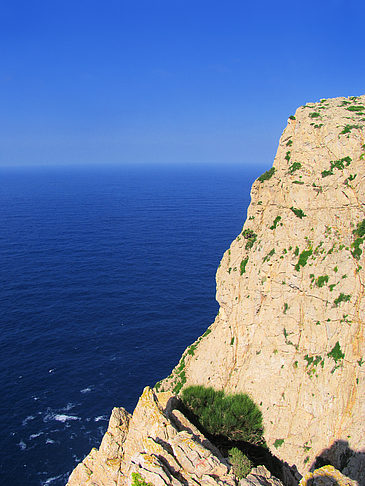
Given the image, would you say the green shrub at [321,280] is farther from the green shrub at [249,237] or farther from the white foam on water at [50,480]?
the white foam on water at [50,480]

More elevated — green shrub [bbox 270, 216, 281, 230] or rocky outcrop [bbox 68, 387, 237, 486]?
green shrub [bbox 270, 216, 281, 230]

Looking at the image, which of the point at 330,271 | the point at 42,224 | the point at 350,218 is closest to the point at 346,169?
the point at 350,218

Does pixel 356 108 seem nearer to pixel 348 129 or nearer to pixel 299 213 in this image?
pixel 348 129

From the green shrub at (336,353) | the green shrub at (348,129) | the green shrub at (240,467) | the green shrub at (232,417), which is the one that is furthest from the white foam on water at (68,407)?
the green shrub at (348,129)

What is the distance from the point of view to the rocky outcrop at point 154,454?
901 inches

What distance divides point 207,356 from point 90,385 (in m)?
33.4

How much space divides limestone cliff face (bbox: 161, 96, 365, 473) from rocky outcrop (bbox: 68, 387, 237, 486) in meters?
9.67

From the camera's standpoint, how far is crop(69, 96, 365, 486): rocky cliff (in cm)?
3134

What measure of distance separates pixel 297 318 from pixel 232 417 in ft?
40.1

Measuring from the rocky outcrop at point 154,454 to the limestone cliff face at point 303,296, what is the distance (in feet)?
31.7

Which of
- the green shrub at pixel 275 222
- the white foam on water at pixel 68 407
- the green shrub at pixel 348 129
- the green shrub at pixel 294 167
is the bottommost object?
the white foam on water at pixel 68 407

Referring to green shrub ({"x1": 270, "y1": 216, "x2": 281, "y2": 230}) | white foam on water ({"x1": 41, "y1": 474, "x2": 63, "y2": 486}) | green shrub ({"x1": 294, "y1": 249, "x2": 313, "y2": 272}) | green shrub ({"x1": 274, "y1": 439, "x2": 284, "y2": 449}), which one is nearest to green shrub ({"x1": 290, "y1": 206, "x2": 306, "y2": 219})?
green shrub ({"x1": 270, "y1": 216, "x2": 281, "y2": 230})

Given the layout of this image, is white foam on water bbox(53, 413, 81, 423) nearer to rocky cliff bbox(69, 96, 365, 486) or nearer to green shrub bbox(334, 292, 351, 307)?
rocky cliff bbox(69, 96, 365, 486)

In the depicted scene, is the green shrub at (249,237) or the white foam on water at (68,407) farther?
the white foam on water at (68,407)
